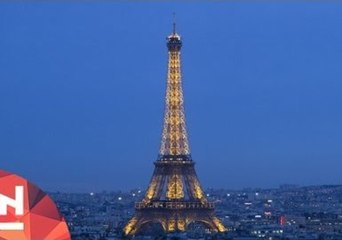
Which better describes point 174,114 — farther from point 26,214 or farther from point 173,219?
point 26,214

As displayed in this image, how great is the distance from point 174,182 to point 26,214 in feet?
110

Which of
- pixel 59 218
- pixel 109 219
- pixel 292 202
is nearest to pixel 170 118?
pixel 109 219

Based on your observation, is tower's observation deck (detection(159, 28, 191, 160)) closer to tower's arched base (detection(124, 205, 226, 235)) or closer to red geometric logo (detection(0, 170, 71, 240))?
tower's arched base (detection(124, 205, 226, 235))

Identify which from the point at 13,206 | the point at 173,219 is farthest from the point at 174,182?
the point at 13,206

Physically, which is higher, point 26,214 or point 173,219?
point 173,219

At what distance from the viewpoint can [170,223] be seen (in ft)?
140

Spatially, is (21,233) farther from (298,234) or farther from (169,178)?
(298,234)

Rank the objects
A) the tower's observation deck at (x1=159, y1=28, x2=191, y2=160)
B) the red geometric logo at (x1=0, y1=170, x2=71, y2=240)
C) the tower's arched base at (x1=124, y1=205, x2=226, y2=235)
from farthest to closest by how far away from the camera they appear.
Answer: the tower's arched base at (x1=124, y1=205, x2=226, y2=235) < the tower's observation deck at (x1=159, y1=28, x2=191, y2=160) < the red geometric logo at (x1=0, y1=170, x2=71, y2=240)

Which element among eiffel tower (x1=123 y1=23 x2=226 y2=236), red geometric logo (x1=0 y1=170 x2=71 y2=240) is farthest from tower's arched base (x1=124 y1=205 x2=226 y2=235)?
red geometric logo (x1=0 y1=170 x2=71 y2=240)

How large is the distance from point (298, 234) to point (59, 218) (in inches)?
1573

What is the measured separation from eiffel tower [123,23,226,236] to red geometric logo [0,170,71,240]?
104 ft

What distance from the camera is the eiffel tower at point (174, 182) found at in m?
40.2

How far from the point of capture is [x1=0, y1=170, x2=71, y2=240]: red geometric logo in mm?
8141

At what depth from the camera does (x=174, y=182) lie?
41.7 meters
